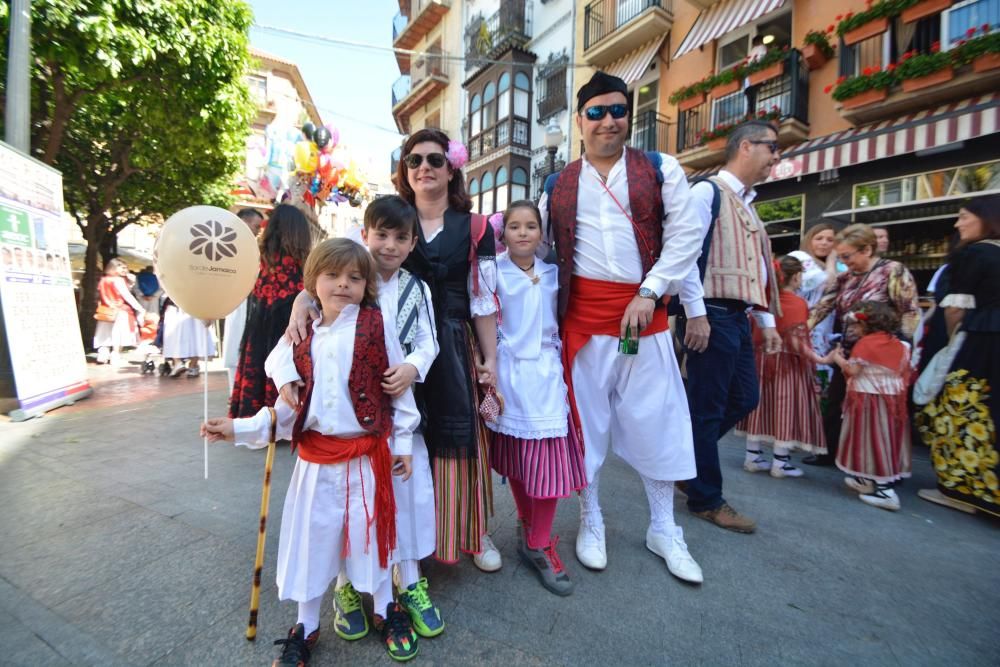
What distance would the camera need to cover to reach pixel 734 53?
1043 cm

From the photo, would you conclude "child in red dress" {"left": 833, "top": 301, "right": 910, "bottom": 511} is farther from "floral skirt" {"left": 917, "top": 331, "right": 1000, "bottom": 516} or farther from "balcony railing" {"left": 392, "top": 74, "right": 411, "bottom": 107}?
"balcony railing" {"left": 392, "top": 74, "right": 411, "bottom": 107}

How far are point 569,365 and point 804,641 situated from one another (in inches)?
54.7

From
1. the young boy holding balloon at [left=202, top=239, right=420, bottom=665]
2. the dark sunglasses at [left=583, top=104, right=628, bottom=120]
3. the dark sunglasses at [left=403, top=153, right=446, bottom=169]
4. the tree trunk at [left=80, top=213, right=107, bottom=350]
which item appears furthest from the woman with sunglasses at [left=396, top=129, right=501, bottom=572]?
the tree trunk at [left=80, top=213, right=107, bottom=350]

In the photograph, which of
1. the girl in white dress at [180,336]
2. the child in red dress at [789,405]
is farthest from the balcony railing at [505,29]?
the child in red dress at [789,405]

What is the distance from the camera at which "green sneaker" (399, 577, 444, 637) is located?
5.70ft

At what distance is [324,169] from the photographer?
22.0 feet

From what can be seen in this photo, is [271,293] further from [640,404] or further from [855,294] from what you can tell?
[855,294]

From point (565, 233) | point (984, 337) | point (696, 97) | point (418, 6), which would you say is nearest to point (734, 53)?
point (696, 97)

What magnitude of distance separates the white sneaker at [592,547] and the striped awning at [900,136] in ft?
20.1

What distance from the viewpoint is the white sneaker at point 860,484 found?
3.21 metres

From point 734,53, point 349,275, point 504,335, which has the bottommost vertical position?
point 504,335

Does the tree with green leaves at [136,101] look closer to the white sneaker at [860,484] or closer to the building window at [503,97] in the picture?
the white sneaker at [860,484]

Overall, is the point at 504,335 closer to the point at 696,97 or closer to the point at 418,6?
the point at 696,97

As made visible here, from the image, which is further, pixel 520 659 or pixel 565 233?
pixel 565 233
